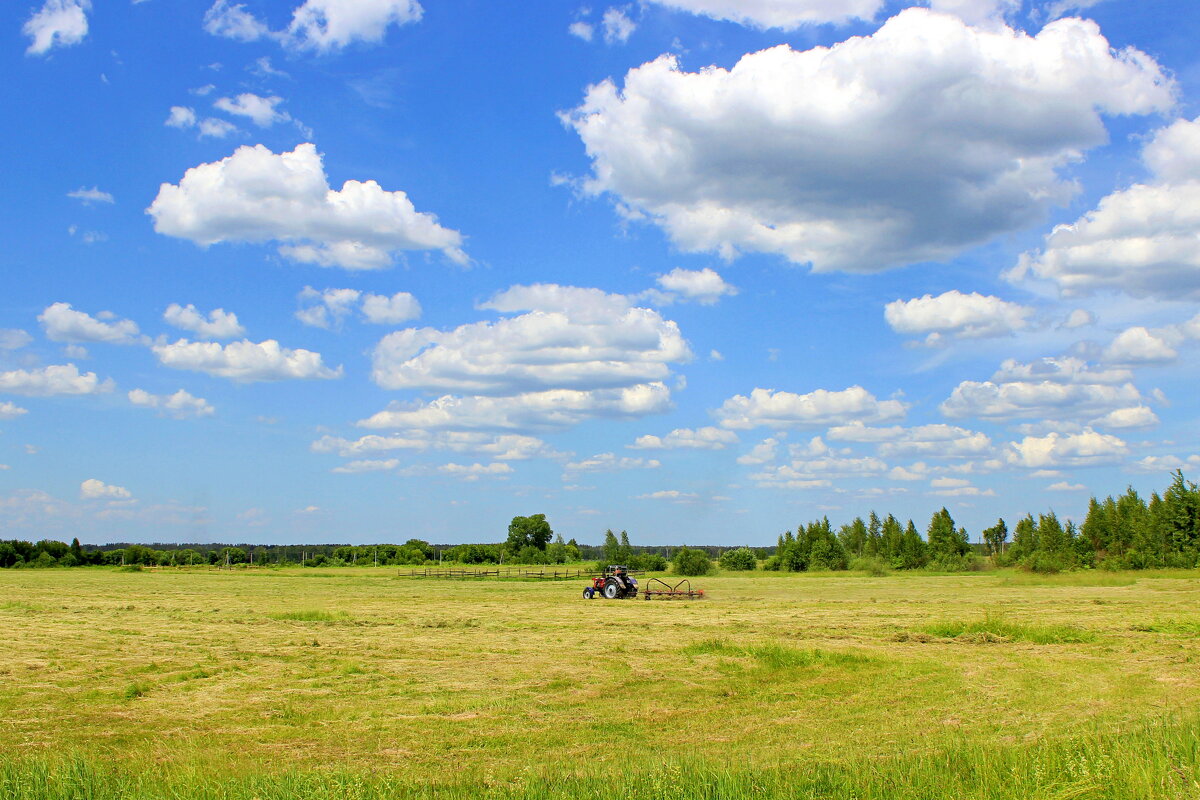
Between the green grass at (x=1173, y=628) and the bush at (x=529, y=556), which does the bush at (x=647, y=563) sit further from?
the green grass at (x=1173, y=628)

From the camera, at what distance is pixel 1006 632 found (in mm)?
26172

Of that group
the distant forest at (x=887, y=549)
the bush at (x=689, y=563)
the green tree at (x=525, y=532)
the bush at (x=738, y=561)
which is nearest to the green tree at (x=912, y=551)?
the distant forest at (x=887, y=549)

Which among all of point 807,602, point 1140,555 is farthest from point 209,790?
point 1140,555

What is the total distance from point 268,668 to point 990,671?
16.6m

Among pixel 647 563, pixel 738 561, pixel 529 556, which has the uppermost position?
pixel 647 563

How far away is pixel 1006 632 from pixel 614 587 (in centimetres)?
2657

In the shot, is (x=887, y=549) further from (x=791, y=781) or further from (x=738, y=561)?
(x=791, y=781)

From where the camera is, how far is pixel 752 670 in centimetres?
1988

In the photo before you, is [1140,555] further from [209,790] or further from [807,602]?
[209,790]

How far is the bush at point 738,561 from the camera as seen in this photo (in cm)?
10929

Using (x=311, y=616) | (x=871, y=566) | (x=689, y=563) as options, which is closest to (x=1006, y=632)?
(x=311, y=616)

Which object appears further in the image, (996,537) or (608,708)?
(996,537)

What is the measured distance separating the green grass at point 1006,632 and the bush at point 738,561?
81291 millimetres

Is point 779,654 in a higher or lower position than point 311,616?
higher
